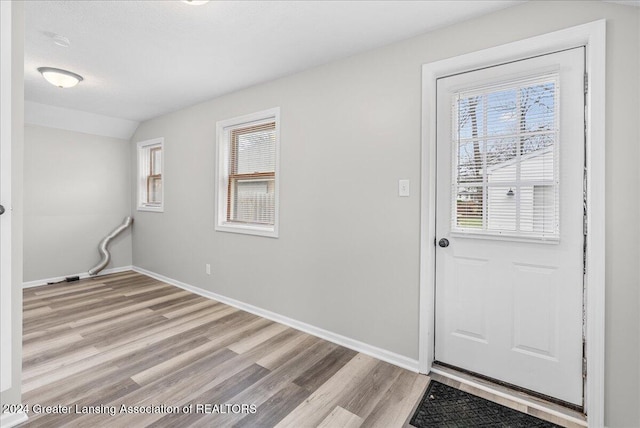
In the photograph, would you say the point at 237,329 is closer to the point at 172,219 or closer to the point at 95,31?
the point at 172,219

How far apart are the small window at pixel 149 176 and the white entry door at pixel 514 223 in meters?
4.27

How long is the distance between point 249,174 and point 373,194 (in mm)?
1644

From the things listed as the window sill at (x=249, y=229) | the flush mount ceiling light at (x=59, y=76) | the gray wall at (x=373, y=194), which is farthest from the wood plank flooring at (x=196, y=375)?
the flush mount ceiling light at (x=59, y=76)

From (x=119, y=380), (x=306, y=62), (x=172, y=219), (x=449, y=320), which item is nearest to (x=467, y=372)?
(x=449, y=320)

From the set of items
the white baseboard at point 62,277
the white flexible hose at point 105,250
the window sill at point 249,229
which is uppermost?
the window sill at point 249,229

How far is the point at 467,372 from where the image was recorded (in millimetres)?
2102

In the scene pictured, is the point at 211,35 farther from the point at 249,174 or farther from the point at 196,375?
the point at 196,375

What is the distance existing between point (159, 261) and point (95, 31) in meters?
3.18

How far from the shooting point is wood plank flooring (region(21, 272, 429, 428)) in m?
1.71

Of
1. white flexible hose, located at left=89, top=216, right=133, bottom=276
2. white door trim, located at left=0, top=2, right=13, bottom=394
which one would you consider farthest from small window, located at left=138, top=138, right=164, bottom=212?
white door trim, located at left=0, top=2, right=13, bottom=394

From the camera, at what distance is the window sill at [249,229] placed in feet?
10.2

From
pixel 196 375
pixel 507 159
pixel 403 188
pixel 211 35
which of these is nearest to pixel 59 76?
pixel 211 35

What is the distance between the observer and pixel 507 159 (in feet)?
6.26

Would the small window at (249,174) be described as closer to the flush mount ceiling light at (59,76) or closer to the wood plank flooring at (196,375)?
the wood plank flooring at (196,375)
